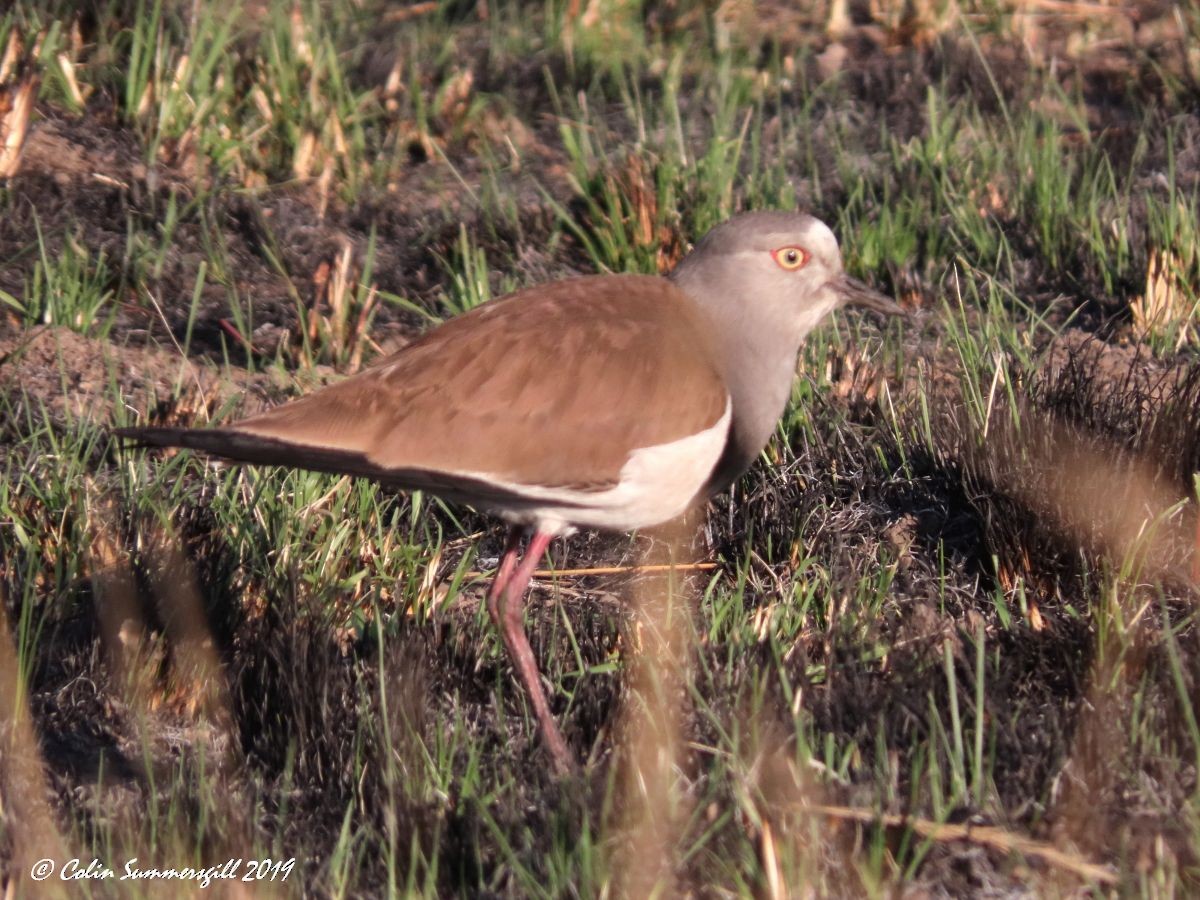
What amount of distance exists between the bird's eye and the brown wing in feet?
1.32

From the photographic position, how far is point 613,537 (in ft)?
14.6

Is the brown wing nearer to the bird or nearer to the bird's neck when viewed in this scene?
the bird

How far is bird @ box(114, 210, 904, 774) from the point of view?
3.29m

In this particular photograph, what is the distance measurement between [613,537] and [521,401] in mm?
1112

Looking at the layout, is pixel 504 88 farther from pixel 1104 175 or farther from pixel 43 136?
pixel 1104 175

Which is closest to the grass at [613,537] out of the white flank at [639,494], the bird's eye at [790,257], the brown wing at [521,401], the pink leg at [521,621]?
the pink leg at [521,621]

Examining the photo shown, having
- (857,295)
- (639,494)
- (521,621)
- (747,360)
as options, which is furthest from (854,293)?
(521,621)

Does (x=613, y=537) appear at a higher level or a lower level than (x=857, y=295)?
lower

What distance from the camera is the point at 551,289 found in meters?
3.70

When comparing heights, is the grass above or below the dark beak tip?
below

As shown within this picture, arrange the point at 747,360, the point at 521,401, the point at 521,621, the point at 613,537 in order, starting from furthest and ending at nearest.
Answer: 1. the point at 613,537
2. the point at 747,360
3. the point at 521,621
4. the point at 521,401

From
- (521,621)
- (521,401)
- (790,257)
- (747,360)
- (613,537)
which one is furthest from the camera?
(613,537)

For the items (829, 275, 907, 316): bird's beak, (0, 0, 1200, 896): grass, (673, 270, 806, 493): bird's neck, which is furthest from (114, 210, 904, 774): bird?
(0, 0, 1200, 896): grass

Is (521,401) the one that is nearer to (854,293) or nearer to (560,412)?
(560,412)
